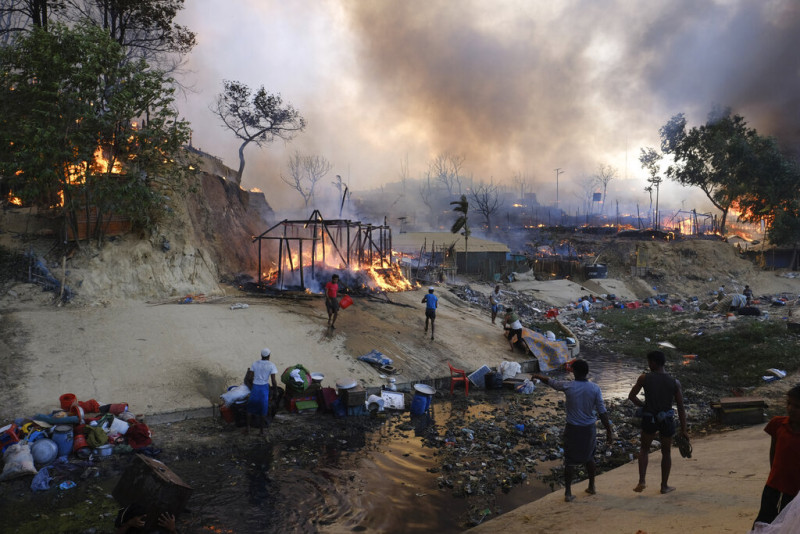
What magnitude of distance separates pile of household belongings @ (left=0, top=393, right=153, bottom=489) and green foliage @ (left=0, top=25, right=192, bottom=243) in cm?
751

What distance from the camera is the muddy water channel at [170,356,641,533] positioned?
236 inches

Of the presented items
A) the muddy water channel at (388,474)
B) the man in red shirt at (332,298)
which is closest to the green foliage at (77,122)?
the man in red shirt at (332,298)

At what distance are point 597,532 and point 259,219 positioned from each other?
23.0 m

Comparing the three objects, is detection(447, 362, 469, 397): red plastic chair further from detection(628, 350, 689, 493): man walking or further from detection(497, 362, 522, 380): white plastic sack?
detection(628, 350, 689, 493): man walking

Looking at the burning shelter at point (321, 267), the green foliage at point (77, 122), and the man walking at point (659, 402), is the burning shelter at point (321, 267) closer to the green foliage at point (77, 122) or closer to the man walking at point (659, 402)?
the green foliage at point (77, 122)

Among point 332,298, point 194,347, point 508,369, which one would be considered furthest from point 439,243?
point 194,347

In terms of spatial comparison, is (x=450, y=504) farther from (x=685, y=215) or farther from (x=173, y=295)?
(x=685, y=215)

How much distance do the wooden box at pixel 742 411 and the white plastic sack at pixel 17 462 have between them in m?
11.4

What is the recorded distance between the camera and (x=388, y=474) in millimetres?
7324

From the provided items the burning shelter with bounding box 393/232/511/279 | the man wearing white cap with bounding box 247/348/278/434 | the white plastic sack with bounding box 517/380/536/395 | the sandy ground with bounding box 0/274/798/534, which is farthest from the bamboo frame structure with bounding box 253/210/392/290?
the white plastic sack with bounding box 517/380/536/395

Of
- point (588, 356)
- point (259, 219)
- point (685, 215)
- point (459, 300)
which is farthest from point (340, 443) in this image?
point (685, 215)

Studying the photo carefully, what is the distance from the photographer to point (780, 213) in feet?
117

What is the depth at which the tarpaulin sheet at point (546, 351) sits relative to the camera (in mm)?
14344

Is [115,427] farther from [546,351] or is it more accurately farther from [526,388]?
[546,351]
